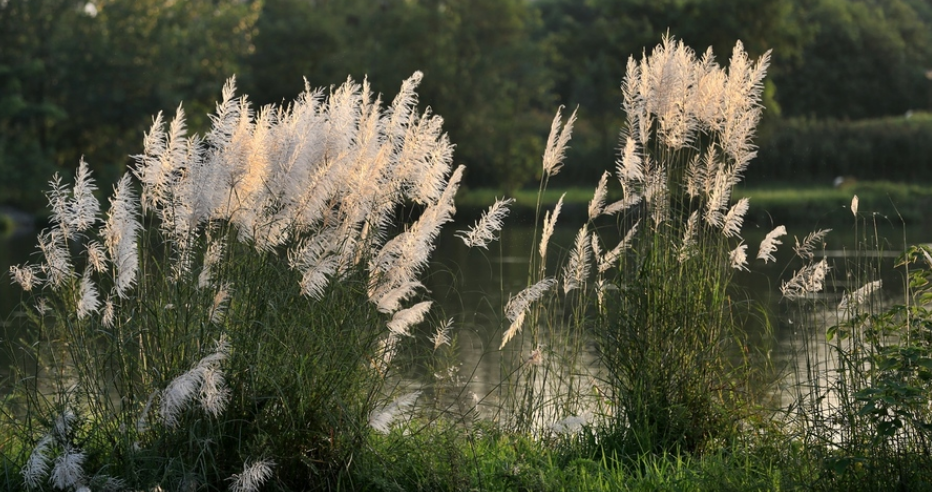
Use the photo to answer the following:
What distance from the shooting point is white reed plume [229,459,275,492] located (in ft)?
11.4

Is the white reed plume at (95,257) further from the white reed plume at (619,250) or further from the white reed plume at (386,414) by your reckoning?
the white reed plume at (619,250)

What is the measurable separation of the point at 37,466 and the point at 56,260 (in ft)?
2.80

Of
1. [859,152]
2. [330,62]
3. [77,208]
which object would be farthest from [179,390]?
[330,62]

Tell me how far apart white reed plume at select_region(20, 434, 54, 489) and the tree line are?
2672 centimetres

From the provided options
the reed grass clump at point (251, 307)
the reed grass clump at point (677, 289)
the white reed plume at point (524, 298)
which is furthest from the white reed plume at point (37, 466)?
the reed grass clump at point (677, 289)

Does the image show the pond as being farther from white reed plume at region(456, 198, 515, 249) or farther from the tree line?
the tree line

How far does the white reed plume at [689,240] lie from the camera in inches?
177

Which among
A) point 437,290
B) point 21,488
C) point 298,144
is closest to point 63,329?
point 21,488

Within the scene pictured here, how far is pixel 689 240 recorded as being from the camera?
15.1ft

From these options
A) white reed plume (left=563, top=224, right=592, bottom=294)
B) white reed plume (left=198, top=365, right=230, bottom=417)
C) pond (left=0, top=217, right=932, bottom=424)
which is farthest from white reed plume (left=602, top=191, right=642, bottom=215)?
white reed plume (left=198, top=365, right=230, bottom=417)

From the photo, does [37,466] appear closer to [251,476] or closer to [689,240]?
[251,476]

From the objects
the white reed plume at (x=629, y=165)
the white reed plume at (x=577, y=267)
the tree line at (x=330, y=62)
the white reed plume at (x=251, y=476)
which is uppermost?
the tree line at (x=330, y=62)

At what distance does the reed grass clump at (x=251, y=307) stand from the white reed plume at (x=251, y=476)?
33 millimetres

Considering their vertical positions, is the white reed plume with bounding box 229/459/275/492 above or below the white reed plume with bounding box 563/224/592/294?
below
